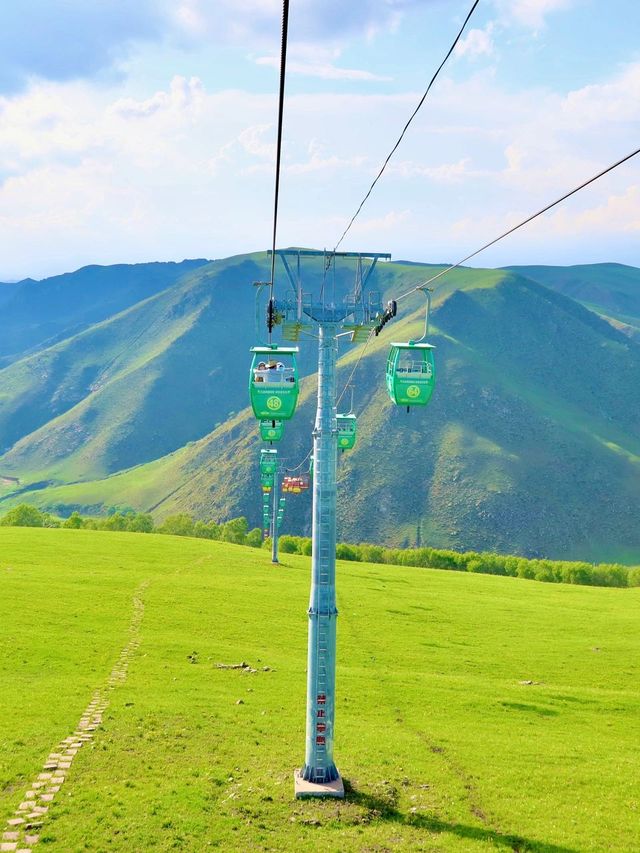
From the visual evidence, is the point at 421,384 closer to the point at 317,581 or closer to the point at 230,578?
the point at 317,581

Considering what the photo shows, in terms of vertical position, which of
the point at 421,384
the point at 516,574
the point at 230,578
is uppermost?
the point at 421,384

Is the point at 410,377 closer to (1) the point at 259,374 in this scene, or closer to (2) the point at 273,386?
(2) the point at 273,386

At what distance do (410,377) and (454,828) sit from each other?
14418 mm

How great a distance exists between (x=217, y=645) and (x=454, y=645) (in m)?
17.1

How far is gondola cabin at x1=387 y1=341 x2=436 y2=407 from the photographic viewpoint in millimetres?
25781

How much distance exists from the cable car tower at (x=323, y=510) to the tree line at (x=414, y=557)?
287 feet

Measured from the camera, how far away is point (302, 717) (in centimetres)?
3309

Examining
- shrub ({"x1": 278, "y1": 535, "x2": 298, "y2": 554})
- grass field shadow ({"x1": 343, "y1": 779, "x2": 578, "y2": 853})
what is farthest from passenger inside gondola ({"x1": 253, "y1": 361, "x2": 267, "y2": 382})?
shrub ({"x1": 278, "y1": 535, "x2": 298, "y2": 554})

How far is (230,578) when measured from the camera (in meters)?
69.1

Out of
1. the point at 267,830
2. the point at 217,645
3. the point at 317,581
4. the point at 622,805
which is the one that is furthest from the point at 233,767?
the point at 217,645

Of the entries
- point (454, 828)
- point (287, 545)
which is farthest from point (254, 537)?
point (454, 828)

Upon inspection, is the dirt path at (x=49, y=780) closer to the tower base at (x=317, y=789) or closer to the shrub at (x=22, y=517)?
the tower base at (x=317, y=789)

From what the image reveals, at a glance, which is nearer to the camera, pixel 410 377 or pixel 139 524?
pixel 410 377

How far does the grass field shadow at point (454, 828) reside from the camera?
21938 millimetres
